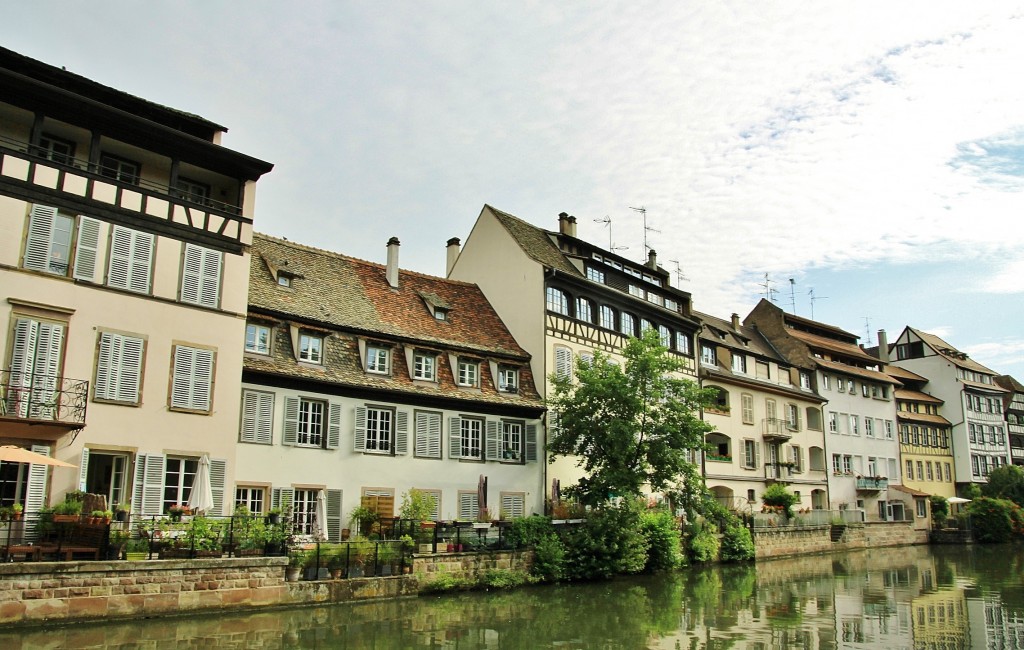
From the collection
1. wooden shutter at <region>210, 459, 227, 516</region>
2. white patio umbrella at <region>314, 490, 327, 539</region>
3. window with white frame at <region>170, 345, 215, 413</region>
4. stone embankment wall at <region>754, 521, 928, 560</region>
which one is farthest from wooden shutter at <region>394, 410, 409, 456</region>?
stone embankment wall at <region>754, 521, 928, 560</region>

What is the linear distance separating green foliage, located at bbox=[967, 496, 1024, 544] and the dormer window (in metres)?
36.5

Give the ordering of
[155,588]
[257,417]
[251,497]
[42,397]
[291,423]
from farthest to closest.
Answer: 1. [291,423]
2. [257,417]
3. [251,497]
4. [42,397]
5. [155,588]

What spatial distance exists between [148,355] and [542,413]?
14.8 metres

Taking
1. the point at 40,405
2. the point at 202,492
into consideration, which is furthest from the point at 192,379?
the point at 40,405

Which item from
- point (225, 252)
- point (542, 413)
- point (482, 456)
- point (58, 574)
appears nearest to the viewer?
point (58, 574)

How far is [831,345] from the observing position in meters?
55.8

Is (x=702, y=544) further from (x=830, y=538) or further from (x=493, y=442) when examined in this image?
(x=830, y=538)

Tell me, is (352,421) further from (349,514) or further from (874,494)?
(874,494)

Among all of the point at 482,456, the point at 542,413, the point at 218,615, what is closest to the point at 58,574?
the point at 218,615

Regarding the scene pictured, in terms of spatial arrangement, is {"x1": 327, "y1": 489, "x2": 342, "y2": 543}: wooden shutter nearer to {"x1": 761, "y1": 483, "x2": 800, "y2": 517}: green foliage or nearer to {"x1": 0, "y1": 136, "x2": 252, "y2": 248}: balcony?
{"x1": 0, "y1": 136, "x2": 252, "y2": 248}: balcony

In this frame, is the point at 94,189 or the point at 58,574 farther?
the point at 94,189

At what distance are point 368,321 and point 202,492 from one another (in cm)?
912

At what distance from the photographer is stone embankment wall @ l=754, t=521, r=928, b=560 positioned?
38.7m

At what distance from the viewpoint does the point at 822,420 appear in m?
51.2
